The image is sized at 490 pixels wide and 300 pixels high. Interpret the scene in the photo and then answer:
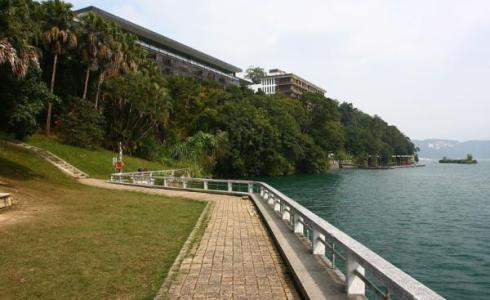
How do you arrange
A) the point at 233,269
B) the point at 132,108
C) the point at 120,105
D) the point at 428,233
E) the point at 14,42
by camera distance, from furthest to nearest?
the point at 120,105, the point at 132,108, the point at 428,233, the point at 14,42, the point at 233,269

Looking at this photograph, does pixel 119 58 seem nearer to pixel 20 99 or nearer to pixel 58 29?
pixel 58 29

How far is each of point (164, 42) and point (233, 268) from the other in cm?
8839

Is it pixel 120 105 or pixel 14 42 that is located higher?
pixel 120 105

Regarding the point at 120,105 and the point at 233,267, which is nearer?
the point at 233,267

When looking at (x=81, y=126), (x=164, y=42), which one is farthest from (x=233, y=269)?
(x=164, y=42)

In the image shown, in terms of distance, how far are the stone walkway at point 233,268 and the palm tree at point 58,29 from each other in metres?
38.5

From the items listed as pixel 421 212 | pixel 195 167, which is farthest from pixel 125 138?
pixel 421 212

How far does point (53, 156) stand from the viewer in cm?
4003

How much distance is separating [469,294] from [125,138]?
4831 cm

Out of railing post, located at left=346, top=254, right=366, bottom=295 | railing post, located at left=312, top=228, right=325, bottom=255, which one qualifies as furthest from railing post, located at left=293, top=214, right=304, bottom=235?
railing post, located at left=346, top=254, right=366, bottom=295

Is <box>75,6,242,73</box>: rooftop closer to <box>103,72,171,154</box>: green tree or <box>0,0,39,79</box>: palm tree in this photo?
<box>103,72,171,154</box>: green tree

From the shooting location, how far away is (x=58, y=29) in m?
43.8

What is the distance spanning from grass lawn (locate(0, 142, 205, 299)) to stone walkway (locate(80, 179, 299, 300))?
0.51 m

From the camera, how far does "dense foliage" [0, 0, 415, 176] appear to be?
22.4 metres
